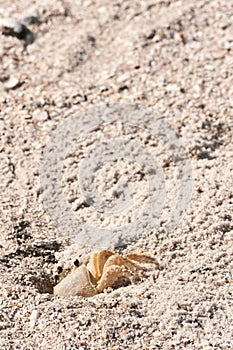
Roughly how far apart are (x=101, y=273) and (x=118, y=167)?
1.57ft

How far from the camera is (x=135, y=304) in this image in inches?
85.2

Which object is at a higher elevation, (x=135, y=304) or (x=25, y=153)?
(x=25, y=153)

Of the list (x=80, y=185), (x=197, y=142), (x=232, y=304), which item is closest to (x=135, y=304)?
(x=232, y=304)

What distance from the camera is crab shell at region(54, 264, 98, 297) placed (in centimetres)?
225

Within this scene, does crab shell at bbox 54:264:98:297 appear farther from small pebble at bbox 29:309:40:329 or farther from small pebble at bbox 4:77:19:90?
small pebble at bbox 4:77:19:90

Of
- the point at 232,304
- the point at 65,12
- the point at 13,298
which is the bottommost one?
the point at 232,304

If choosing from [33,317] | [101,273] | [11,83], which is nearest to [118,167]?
[101,273]

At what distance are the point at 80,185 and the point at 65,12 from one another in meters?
1.01

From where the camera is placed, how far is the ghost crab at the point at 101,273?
2.27 meters

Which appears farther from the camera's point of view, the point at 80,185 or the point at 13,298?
the point at 80,185

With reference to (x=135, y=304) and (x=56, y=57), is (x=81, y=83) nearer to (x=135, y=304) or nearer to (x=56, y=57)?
(x=56, y=57)

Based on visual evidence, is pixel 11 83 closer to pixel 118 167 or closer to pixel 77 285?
pixel 118 167

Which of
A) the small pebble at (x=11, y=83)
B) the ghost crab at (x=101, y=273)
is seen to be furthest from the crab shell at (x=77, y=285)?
the small pebble at (x=11, y=83)

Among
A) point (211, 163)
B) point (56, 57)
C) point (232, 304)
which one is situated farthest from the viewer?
point (56, 57)
